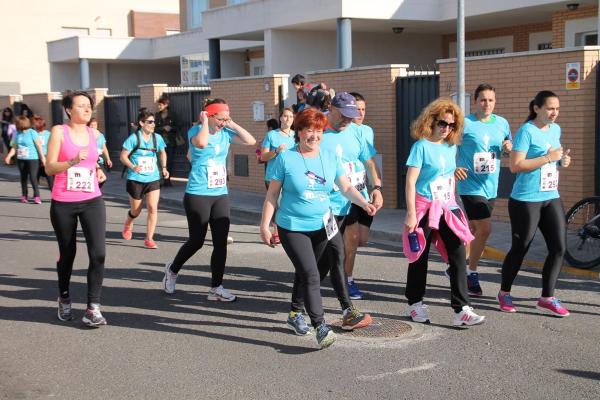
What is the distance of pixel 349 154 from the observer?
6824 millimetres

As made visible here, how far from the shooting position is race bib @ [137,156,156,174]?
10.3 meters

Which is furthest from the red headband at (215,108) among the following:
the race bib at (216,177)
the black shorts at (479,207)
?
the black shorts at (479,207)

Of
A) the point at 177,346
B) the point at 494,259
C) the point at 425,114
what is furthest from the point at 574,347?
the point at 494,259

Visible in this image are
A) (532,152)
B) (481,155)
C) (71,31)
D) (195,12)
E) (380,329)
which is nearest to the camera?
(380,329)

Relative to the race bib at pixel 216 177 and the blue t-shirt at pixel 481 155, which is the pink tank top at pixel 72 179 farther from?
the blue t-shirt at pixel 481 155

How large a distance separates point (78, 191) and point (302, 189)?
6.26ft

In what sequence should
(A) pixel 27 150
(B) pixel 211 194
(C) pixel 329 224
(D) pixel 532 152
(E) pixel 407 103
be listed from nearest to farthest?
(C) pixel 329 224 → (D) pixel 532 152 → (B) pixel 211 194 → (E) pixel 407 103 → (A) pixel 27 150

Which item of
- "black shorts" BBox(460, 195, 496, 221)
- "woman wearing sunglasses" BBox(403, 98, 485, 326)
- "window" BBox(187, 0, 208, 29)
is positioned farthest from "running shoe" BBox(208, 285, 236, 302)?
"window" BBox(187, 0, 208, 29)

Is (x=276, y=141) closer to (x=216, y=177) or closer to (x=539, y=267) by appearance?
(x=216, y=177)

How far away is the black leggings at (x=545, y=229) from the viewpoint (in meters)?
6.61

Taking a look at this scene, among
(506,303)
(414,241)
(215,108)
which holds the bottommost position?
(506,303)

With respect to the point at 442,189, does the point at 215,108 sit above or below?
above

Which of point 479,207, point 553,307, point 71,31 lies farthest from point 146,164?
point 71,31

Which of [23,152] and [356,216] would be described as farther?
[23,152]
